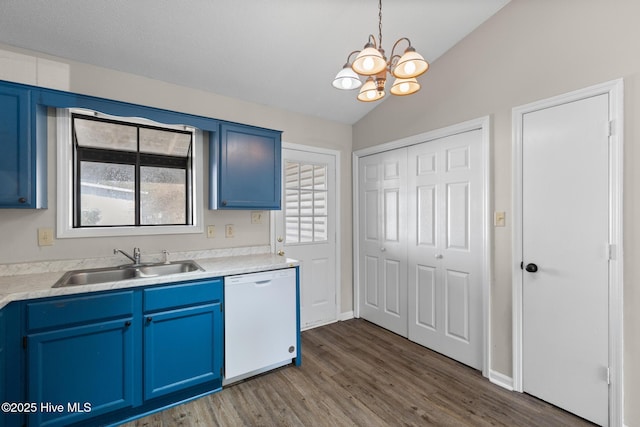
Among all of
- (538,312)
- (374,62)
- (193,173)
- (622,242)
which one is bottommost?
(538,312)

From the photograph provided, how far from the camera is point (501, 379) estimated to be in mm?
2373

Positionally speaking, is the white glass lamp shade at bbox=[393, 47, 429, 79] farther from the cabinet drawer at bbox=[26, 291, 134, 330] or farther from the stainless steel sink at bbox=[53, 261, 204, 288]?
the cabinet drawer at bbox=[26, 291, 134, 330]

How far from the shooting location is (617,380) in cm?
183

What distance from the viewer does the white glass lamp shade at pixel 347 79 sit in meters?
1.62

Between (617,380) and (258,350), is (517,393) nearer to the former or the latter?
(617,380)

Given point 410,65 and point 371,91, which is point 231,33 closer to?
point 371,91

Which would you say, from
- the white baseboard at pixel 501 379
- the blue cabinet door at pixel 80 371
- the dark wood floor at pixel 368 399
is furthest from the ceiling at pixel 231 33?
the white baseboard at pixel 501 379

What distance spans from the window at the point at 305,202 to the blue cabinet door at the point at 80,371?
1.80 meters

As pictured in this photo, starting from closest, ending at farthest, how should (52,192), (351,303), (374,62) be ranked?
1. (374,62)
2. (52,192)
3. (351,303)

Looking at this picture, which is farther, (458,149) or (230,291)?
(458,149)

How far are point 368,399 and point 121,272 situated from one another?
2116mm

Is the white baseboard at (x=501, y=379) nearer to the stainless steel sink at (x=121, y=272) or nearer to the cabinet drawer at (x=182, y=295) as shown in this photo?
the cabinet drawer at (x=182, y=295)

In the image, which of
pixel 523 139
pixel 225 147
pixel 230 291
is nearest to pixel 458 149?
pixel 523 139

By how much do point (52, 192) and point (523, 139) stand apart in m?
3.51
